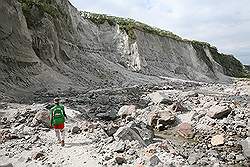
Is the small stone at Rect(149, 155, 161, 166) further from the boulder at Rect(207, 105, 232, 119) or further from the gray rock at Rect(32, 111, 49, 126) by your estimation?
the boulder at Rect(207, 105, 232, 119)

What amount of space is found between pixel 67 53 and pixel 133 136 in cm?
3001

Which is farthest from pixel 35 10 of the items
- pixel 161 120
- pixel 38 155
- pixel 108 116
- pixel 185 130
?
pixel 38 155

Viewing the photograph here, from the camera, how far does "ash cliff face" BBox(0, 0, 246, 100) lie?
32000 mm

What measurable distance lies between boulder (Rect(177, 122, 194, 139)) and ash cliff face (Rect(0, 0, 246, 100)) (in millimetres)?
11549

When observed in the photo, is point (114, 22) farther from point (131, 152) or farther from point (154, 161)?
point (154, 161)

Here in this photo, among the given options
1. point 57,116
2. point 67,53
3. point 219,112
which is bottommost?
point 57,116

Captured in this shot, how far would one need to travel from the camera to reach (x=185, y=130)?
2036 cm

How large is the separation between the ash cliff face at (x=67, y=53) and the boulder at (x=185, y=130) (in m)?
11.5

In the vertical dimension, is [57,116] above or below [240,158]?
above

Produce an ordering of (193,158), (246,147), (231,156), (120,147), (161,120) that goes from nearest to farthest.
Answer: (120,147) < (193,158) < (231,156) < (246,147) < (161,120)

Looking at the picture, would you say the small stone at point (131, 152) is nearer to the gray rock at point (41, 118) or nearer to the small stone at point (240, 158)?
the small stone at point (240, 158)

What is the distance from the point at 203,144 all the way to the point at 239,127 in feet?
8.94

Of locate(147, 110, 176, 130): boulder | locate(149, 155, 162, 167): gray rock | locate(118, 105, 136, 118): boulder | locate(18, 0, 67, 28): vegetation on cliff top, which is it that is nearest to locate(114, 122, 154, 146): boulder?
locate(149, 155, 162, 167): gray rock

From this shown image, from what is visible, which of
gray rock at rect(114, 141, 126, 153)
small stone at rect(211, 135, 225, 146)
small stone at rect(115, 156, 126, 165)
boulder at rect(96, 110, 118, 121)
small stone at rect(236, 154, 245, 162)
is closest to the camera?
small stone at rect(115, 156, 126, 165)
